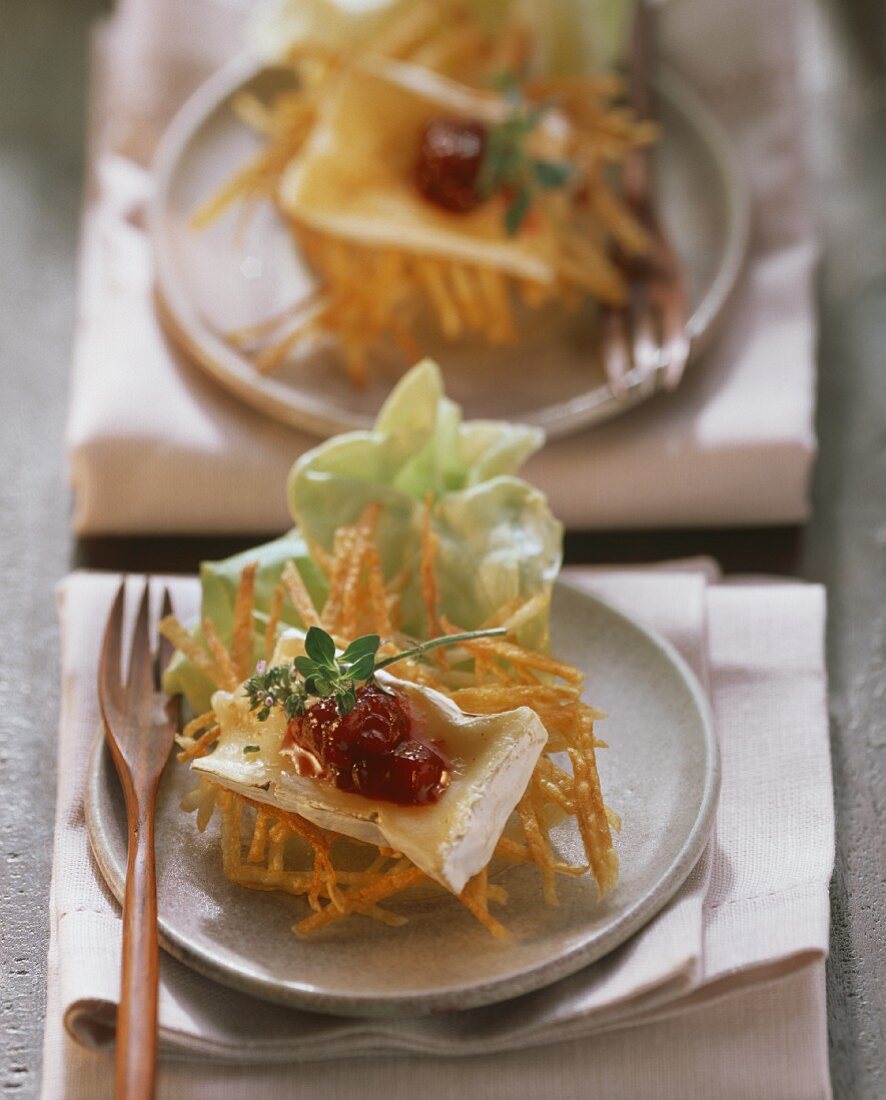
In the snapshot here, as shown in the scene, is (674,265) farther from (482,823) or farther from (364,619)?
(482,823)

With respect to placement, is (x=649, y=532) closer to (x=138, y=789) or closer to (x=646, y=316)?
(x=646, y=316)

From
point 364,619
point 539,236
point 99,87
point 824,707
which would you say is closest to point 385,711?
point 364,619

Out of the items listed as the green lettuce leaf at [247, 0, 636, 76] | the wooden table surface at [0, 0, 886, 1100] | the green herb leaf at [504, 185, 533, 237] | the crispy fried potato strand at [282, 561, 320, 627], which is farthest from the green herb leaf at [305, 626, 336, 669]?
the green lettuce leaf at [247, 0, 636, 76]

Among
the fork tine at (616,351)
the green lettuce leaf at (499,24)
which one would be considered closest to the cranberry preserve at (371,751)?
the fork tine at (616,351)

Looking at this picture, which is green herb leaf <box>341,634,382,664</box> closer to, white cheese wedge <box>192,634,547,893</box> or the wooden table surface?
white cheese wedge <box>192,634,547,893</box>

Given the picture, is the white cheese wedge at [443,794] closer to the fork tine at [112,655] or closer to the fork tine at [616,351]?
the fork tine at [112,655]

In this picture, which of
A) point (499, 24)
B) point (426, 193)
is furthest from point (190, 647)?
point (499, 24)
